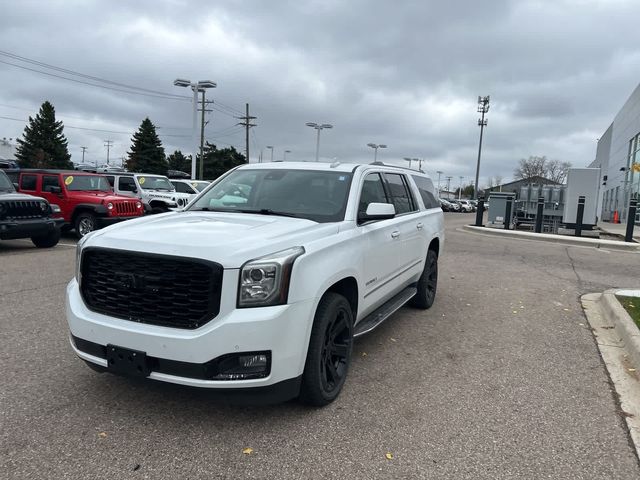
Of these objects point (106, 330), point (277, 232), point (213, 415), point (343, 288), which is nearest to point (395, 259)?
point (343, 288)

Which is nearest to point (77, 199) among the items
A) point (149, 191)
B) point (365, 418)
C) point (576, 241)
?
point (149, 191)

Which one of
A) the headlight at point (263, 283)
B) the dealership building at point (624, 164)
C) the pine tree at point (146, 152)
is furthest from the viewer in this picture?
the pine tree at point (146, 152)

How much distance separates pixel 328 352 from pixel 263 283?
89cm

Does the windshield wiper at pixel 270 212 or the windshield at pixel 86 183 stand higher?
the windshield at pixel 86 183

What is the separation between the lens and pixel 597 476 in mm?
2818

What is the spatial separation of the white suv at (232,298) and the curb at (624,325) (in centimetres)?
278

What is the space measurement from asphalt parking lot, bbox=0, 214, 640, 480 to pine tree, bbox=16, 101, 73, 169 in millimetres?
74499

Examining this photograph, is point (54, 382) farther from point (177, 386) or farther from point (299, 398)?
point (299, 398)

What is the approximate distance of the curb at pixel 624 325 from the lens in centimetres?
471

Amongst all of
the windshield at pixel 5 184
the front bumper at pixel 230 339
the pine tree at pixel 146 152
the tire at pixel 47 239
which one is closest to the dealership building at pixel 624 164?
the tire at pixel 47 239

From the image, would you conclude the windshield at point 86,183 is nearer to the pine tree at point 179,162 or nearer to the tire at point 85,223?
the tire at point 85,223

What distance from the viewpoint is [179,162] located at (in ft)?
290

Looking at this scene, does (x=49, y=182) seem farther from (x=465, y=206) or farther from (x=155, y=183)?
(x=465, y=206)

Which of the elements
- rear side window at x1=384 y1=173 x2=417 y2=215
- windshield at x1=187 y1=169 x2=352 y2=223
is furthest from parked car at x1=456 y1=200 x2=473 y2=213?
windshield at x1=187 y1=169 x2=352 y2=223
